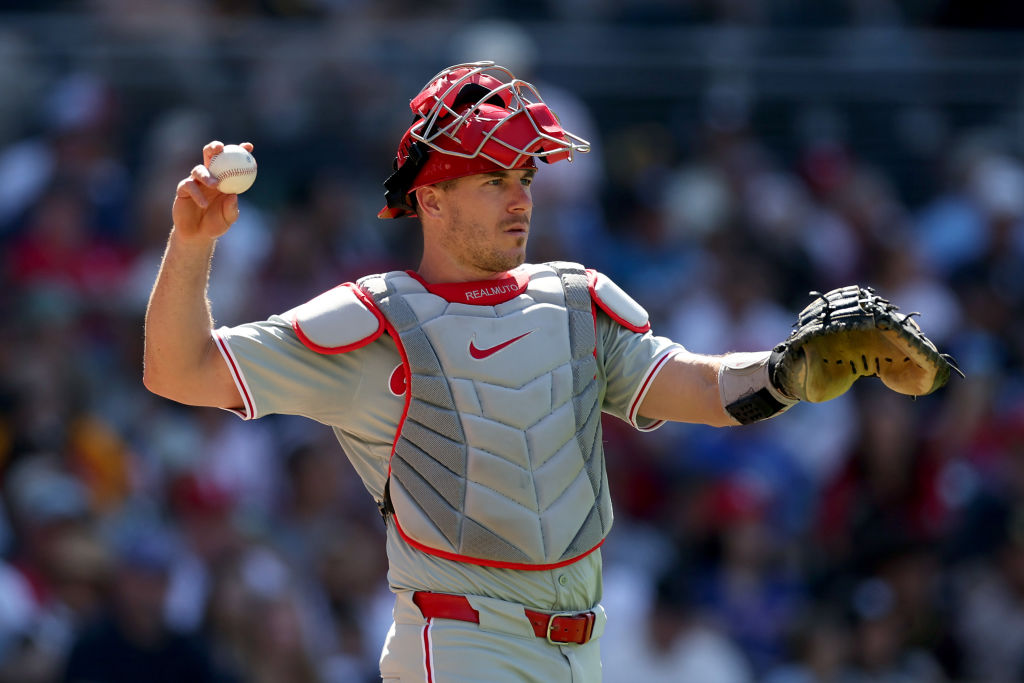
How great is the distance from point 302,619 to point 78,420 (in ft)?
5.63

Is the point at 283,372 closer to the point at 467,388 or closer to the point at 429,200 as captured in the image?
the point at 467,388

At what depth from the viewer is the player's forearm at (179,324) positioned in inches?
145

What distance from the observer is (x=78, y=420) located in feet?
26.5

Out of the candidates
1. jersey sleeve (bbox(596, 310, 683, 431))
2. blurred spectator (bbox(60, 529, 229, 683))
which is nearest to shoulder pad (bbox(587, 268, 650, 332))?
jersey sleeve (bbox(596, 310, 683, 431))

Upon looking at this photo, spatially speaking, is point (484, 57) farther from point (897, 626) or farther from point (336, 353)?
point (336, 353)

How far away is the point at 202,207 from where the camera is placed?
3.68 meters

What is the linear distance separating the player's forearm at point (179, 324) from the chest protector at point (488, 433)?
0.97 feet

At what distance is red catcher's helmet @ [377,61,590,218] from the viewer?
390 cm

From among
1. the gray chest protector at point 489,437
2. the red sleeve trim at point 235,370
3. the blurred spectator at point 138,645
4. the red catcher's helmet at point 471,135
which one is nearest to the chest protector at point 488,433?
the gray chest protector at point 489,437

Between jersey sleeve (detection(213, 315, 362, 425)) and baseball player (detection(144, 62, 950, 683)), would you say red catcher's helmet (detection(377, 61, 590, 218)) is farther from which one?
jersey sleeve (detection(213, 315, 362, 425))

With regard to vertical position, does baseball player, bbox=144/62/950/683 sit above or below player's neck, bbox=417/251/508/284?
below

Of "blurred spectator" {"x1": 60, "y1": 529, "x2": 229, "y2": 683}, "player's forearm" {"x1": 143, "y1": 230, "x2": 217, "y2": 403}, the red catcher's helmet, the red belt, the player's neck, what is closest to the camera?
"player's forearm" {"x1": 143, "y1": 230, "x2": 217, "y2": 403}

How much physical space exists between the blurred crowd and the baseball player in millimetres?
3674

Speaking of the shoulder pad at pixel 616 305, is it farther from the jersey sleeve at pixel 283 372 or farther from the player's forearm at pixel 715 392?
the jersey sleeve at pixel 283 372
